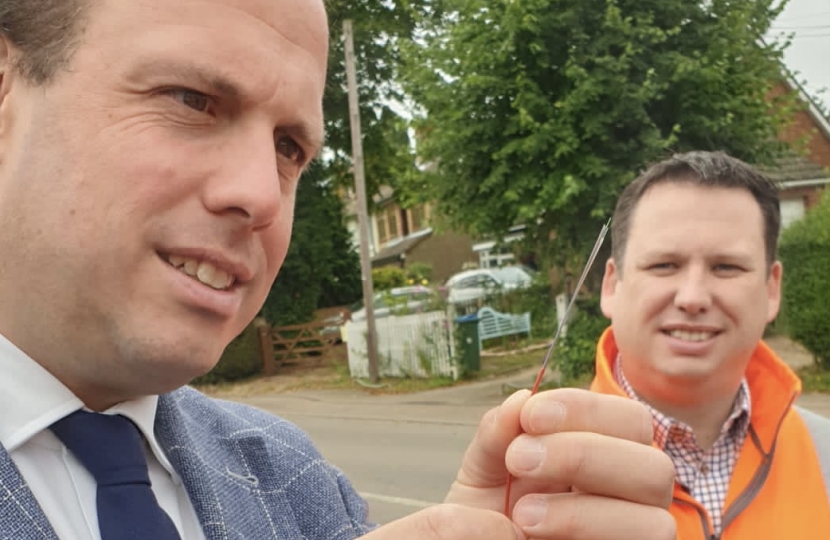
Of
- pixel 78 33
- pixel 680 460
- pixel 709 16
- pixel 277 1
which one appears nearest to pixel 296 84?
pixel 277 1

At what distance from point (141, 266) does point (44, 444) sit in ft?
1.13

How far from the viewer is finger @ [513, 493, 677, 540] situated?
1126mm

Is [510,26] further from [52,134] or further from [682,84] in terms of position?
[52,134]

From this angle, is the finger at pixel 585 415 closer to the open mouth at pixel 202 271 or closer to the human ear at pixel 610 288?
the open mouth at pixel 202 271

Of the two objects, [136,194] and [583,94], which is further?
[583,94]

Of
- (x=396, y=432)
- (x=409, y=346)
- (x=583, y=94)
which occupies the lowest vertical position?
(x=396, y=432)

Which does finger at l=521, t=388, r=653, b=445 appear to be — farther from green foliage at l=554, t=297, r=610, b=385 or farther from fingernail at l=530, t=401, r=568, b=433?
green foliage at l=554, t=297, r=610, b=385

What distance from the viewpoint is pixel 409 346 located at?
573 inches

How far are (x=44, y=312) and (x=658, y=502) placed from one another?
3.28 feet

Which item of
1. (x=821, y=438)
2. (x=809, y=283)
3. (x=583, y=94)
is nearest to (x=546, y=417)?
(x=821, y=438)

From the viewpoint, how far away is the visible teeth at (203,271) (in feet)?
3.77

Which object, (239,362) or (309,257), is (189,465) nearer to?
(239,362)

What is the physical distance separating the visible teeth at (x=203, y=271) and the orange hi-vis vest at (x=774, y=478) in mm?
1359

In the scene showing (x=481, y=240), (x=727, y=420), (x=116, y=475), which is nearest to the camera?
(x=116, y=475)
